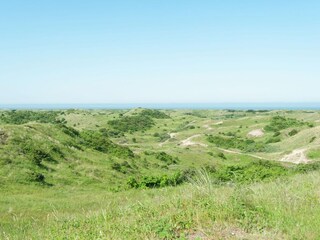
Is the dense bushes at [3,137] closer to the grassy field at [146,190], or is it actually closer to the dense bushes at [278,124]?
the grassy field at [146,190]

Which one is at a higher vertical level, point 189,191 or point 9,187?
point 189,191

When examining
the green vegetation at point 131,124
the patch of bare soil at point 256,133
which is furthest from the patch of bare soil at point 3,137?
the green vegetation at point 131,124

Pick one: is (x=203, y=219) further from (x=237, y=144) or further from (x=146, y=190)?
(x=237, y=144)

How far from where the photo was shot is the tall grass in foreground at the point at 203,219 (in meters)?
8.20

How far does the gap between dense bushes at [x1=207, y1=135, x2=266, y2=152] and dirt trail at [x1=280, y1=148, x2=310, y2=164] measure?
14486 millimetres

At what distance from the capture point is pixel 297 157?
63312mm

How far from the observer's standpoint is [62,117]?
5802 inches

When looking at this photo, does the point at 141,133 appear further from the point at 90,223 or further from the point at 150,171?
the point at 90,223

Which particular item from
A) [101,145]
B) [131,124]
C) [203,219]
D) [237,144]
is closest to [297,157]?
[237,144]

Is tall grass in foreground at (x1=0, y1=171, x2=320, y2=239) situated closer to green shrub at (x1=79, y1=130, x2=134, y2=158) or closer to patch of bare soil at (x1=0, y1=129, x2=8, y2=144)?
patch of bare soil at (x1=0, y1=129, x2=8, y2=144)

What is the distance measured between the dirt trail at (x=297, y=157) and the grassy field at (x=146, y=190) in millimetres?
295

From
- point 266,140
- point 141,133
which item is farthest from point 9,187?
point 141,133

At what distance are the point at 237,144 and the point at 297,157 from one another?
87.7 feet

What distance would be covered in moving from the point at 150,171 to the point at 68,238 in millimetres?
36851
